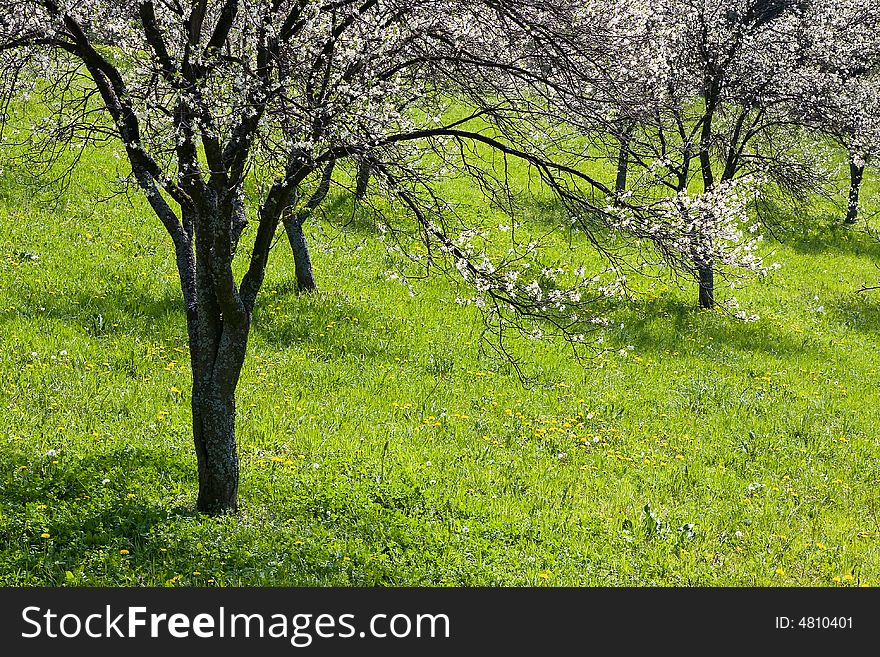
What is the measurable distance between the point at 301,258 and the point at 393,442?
578 centimetres

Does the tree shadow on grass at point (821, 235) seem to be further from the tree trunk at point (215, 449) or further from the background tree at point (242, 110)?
the tree trunk at point (215, 449)

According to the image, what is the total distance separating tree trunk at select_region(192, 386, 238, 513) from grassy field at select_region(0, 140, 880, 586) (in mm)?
220

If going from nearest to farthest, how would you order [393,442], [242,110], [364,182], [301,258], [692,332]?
[242,110]
[364,182]
[393,442]
[301,258]
[692,332]

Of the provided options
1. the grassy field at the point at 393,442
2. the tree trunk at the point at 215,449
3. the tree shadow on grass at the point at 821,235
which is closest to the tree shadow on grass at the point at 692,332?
the grassy field at the point at 393,442

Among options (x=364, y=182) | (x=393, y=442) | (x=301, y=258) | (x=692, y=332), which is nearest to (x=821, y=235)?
(x=692, y=332)

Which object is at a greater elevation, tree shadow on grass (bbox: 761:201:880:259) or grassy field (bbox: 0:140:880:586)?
tree shadow on grass (bbox: 761:201:880:259)

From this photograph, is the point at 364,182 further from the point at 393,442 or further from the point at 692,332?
the point at 692,332

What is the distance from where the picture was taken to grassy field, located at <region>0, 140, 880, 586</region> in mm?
6516

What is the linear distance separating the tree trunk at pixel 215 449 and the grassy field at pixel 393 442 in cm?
22

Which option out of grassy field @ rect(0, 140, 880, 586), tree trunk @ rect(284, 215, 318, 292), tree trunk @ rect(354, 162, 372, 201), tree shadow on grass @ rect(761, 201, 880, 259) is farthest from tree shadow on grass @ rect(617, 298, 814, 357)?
tree shadow on grass @ rect(761, 201, 880, 259)

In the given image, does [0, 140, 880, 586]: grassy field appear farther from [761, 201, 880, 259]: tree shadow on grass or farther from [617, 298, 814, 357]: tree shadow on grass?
[761, 201, 880, 259]: tree shadow on grass

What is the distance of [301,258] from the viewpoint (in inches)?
544

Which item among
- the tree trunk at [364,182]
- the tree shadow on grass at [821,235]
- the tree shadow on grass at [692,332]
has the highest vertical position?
the tree shadow on grass at [821,235]

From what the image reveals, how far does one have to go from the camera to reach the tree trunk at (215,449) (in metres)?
6.58
